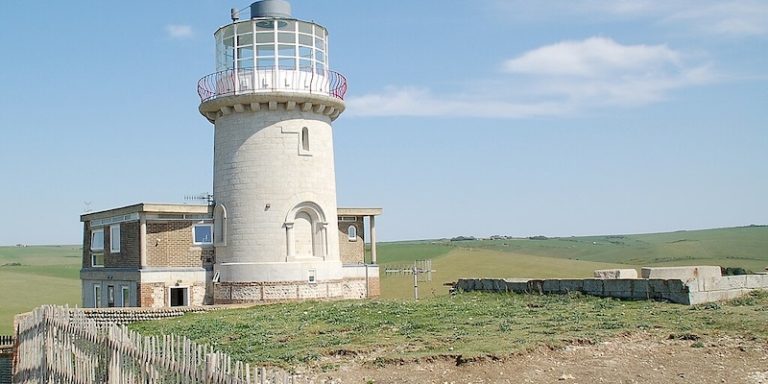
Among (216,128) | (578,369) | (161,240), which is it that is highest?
(216,128)

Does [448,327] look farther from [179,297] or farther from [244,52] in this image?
[244,52]

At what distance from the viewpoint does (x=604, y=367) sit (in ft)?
49.8

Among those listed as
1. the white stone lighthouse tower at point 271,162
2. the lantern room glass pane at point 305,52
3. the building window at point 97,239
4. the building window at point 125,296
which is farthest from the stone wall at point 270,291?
the lantern room glass pane at point 305,52

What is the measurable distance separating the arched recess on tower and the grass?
643 centimetres

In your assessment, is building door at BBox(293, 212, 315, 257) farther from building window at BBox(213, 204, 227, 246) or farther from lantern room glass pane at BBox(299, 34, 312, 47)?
lantern room glass pane at BBox(299, 34, 312, 47)

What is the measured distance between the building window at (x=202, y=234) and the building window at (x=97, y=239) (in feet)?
17.8

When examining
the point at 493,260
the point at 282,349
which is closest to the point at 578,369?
the point at 282,349

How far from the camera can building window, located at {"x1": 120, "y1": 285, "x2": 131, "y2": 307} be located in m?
33.9

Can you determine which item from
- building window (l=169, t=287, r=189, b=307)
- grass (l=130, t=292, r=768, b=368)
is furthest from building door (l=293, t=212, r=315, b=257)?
grass (l=130, t=292, r=768, b=368)

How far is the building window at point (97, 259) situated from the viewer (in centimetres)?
3697

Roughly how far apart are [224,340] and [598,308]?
9.99 metres

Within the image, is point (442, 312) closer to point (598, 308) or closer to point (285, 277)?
point (598, 308)

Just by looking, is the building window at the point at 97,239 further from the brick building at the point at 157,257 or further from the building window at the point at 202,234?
the building window at the point at 202,234

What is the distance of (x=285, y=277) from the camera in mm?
32875
